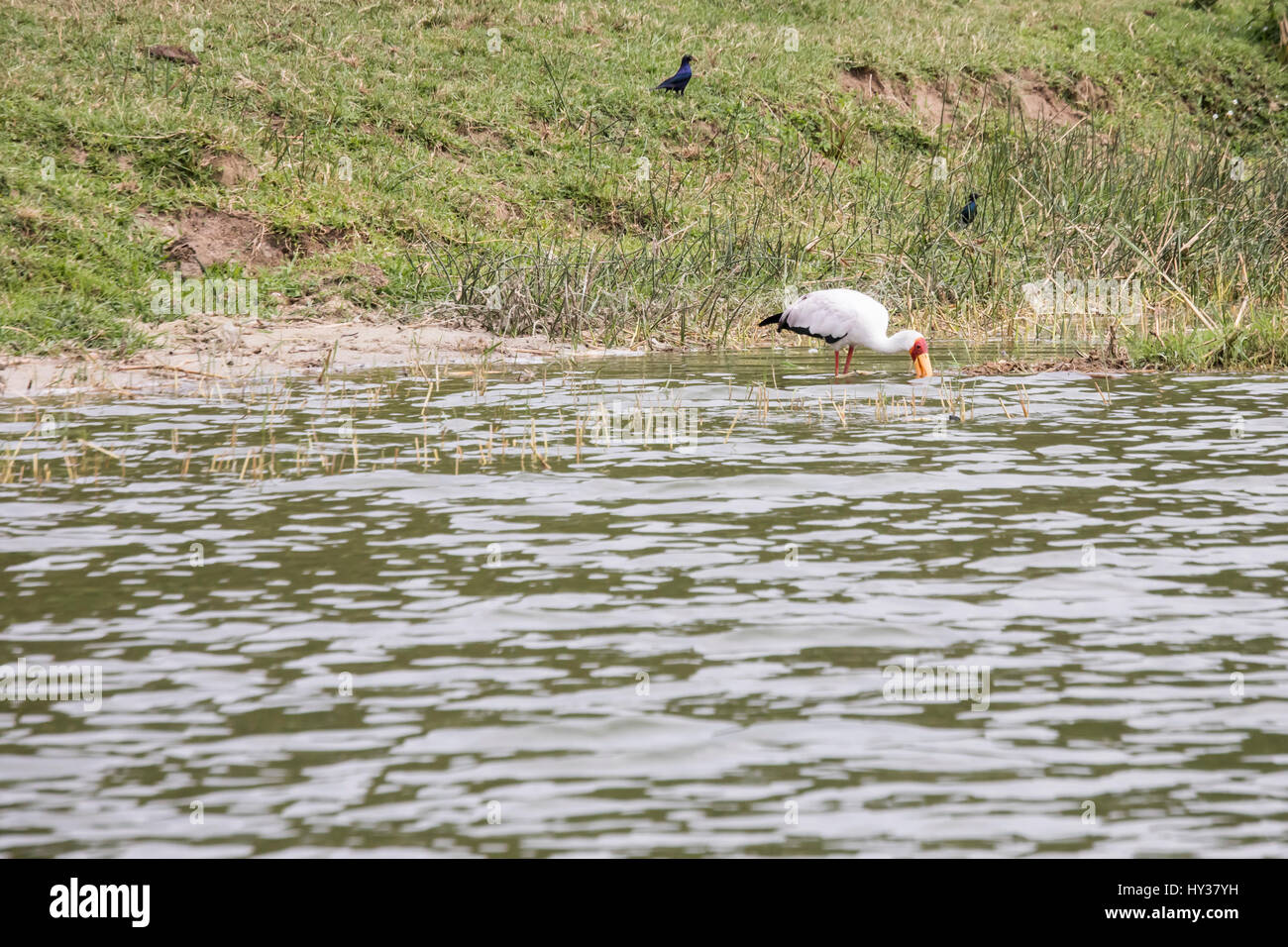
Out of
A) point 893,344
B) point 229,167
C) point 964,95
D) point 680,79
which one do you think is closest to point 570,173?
point 680,79

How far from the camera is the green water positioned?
4.17 metres

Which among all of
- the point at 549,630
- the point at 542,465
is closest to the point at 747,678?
the point at 549,630

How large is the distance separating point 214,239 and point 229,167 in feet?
4.66

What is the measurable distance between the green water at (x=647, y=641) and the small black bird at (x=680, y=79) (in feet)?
42.4

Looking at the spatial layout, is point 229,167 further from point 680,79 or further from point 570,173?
point 680,79

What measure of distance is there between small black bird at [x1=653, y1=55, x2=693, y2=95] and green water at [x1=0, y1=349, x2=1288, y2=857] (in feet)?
42.4

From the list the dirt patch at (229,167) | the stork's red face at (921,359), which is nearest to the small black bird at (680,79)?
the dirt patch at (229,167)

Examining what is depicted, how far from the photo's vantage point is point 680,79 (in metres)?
22.0

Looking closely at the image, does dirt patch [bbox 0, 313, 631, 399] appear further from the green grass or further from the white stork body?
the green grass

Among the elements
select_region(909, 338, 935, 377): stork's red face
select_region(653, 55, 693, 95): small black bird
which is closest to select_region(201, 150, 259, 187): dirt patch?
select_region(653, 55, 693, 95): small black bird

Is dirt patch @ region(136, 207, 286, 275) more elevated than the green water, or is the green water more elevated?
dirt patch @ region(136, 207, 286, 275)

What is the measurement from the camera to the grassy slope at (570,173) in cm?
1552

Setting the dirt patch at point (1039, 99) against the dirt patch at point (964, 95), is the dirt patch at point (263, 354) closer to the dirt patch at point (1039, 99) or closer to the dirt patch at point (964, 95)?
the dirt patch at point (964, 95)
